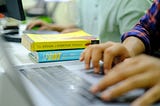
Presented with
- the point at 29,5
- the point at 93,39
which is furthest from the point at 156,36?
the point at 29,5

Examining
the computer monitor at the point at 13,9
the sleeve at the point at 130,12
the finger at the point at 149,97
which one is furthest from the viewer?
the sleeve at the point at 130,12

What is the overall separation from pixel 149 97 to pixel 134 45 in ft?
1.05

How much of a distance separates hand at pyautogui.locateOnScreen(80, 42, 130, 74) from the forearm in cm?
5

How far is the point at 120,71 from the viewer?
0.53 meters

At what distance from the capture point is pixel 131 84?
0.50m

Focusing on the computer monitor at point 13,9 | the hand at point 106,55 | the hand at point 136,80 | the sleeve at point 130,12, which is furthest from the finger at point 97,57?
the sleeve at point 130,12

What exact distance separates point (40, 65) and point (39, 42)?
108mm

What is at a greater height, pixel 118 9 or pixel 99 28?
pixel 118 9

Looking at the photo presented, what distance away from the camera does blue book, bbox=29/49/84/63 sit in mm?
865

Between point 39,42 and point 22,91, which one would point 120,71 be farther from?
point 39,42

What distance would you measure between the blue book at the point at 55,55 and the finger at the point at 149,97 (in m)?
0.42

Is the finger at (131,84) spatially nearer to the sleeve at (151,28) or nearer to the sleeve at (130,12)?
the sleeve at (151,28)

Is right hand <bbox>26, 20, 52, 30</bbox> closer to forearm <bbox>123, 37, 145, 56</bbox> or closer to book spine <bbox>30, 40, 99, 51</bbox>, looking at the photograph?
book spine <bbox>30, 40, 99, 51</bbox>

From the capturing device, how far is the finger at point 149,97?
0.47 meters
